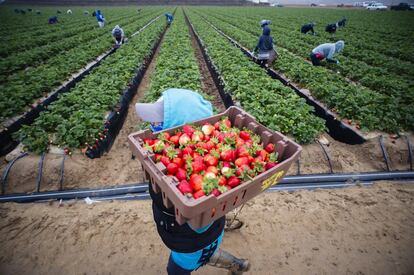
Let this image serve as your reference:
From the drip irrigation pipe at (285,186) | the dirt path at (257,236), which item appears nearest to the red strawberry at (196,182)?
the dirt path at (257,236)

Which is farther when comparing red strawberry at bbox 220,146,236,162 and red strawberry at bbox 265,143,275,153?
red strawberry at bbox 265,143,275,153

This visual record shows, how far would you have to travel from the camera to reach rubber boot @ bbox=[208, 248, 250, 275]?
7.94 feet

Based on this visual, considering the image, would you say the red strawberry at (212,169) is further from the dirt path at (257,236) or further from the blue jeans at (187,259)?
the dirt path at (257,236)

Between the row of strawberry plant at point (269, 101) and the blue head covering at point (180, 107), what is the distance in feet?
9.51

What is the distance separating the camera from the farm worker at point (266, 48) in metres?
9.31

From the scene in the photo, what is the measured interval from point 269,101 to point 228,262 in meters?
4.57

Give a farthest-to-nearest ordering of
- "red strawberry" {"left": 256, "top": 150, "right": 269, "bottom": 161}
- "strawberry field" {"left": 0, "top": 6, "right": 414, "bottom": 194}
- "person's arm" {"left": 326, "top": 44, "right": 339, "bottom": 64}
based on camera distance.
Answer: "person's arm" {"left": 326, "top": 44, "right": 339, "bottom": 64}
"strawberry field" {"left": 0, "top": 6, "right": 414, "bottom": 194}
"red strawberry" {"left": 256, "top": 150, "right": 269, "bottom": 161}

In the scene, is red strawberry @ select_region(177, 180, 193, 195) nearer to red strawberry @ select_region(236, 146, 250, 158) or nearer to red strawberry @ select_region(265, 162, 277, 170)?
red strawberry @ select_region(236, 146, 250, 158)

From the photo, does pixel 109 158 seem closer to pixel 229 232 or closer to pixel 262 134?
pixel 229 232

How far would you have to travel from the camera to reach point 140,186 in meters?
4.11

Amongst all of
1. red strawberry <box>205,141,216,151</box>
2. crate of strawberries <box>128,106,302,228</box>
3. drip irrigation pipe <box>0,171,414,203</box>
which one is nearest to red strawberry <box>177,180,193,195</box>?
crate of strawberries <box>128,106,302,228</box>

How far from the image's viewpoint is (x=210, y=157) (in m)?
2.04

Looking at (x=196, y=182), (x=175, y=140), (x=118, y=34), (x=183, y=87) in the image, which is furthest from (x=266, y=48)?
(x=118, y=34)

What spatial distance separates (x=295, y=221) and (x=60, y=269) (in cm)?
339
